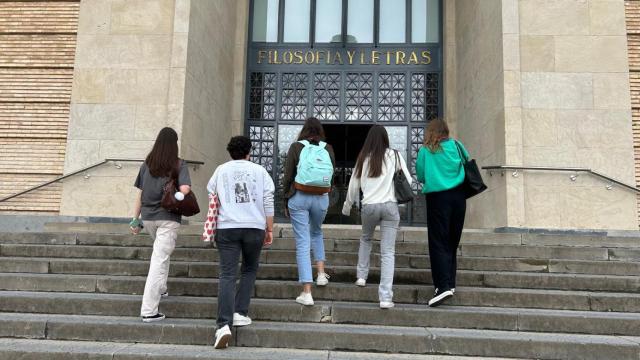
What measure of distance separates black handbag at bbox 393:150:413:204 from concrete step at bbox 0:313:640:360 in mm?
1234

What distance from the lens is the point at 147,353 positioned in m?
3.97

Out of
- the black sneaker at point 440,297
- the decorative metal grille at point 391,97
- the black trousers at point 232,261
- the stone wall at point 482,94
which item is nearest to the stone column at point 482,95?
the stone wall at point 482,94

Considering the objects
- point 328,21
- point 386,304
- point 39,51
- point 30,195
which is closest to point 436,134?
point 386,304

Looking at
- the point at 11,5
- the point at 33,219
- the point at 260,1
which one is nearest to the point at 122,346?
the point at 33,219

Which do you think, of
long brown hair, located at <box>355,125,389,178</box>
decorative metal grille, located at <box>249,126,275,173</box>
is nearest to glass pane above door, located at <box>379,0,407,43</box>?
decorative metal grille, located at <box>249,126,275,173</box>

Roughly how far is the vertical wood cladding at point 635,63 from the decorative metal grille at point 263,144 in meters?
7.13

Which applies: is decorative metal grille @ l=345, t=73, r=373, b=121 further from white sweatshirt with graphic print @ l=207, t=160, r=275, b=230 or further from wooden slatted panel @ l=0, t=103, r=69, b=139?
white sweatshirt with graphic print @ l=207, t=160, r=275, b=230

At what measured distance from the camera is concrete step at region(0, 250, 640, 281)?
593cm

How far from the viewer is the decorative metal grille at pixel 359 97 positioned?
11445 mm

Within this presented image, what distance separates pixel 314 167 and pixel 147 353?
2.18 meters

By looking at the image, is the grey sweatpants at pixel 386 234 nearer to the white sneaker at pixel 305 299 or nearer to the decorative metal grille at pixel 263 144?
the white sneaker at pixel 305 299

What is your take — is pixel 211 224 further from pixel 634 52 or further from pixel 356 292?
pixel 634 52

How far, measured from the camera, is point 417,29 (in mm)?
11875

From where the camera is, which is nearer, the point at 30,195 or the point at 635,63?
the point at 635,63
